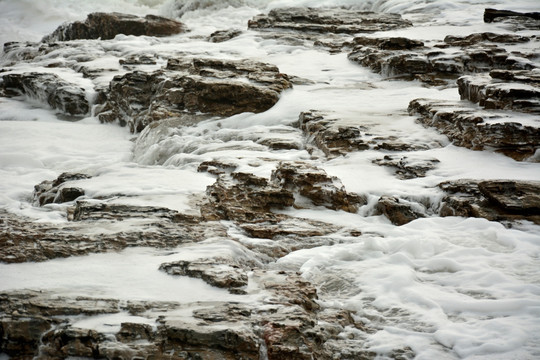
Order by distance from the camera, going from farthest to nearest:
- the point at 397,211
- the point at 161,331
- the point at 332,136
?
the point at 332,136, the point at 397,211, the point at 161,331

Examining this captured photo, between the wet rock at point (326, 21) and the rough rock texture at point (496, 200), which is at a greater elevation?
the wet rock at point (326, 21)

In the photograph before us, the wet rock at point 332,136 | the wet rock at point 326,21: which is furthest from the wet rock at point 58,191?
the wet rock at point 326,21

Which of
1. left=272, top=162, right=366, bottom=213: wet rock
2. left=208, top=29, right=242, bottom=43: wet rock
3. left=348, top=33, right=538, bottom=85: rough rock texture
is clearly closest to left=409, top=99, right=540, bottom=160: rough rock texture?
left=272, top=162, right=366, bottom=213: wet rock

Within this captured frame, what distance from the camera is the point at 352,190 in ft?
16.4

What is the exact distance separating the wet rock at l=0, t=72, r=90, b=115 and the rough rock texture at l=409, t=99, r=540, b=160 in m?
5.46

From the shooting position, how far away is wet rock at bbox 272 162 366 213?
4750 millimetres

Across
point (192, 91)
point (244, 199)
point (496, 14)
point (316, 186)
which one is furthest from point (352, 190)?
point (496, 14)

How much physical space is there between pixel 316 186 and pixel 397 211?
720 millimetres

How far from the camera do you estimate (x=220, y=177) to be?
5055 millimetres

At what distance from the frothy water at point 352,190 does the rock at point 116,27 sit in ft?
6.83

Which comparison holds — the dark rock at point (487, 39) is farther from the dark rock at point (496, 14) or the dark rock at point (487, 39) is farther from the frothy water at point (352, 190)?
the dark rock at point (496, 14)

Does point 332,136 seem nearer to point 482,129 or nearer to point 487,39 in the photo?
point 482,129

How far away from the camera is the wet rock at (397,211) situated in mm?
4547

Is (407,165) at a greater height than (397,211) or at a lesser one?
greater
